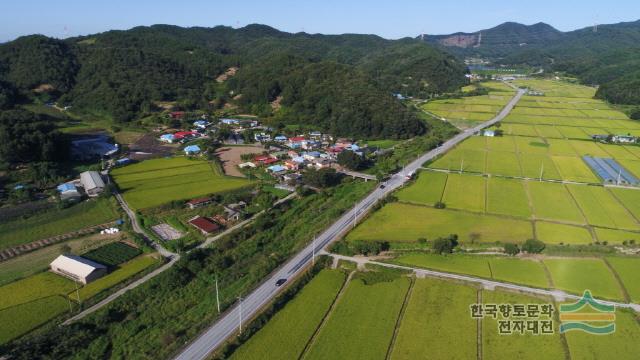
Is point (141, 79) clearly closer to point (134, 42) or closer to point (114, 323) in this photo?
point (134, 42)

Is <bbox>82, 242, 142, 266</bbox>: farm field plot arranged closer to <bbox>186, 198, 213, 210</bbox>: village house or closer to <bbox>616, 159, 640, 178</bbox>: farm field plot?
<bbox>186, 198, 213, 210</bbox>: village house

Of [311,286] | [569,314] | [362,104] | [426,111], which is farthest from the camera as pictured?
[426,111]

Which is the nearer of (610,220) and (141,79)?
(610,220)

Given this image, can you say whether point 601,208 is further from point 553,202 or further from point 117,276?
point 117,276

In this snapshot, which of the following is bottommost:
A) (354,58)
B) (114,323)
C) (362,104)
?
(114,323)

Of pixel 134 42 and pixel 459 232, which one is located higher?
pixel 134 42

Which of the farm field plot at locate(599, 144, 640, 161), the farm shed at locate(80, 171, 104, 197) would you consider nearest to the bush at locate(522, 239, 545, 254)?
the farm field plot at locate(599, 144, 640, 161)

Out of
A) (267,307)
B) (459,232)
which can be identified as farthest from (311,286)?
(459,232)
